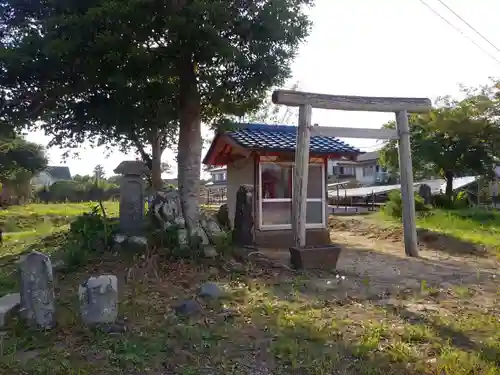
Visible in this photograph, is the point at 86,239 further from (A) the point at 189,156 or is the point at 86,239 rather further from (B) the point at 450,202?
(B) the point at 450,202

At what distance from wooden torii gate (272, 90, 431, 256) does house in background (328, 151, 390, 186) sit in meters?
31.8

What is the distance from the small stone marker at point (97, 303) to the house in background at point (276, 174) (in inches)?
257

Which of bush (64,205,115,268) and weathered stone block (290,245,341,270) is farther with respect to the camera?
weathered stone block (290,245,341,270)

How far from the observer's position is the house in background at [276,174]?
11.1 m

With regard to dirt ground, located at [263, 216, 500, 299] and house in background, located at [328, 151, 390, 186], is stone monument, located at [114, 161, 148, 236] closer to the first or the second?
dirt ground, located at [263, 216, 500, 299]

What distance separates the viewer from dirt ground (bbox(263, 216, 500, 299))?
6672 millimetres

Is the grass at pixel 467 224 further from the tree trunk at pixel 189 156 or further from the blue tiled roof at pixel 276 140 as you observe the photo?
the tree trunk at pixel 189 156

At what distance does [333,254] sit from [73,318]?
4771 millimetres

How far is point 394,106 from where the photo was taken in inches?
374

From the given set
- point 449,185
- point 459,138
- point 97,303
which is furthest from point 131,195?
point 449,185

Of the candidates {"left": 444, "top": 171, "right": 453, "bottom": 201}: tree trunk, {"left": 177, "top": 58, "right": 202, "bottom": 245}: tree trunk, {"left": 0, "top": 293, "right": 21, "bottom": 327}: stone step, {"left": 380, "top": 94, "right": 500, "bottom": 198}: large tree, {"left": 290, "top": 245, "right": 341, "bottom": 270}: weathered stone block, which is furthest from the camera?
{"left": 444, "top": 171, "right": 453, "bottom": 201}: tree trunk

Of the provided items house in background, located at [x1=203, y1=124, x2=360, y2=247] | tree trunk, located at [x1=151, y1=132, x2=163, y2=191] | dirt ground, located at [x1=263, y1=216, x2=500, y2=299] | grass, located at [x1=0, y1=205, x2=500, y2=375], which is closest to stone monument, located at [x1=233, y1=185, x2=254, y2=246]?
house in background, located at [x1=203, y1=124, x2=360, y2=247]

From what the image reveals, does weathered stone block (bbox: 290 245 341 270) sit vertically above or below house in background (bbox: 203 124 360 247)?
below

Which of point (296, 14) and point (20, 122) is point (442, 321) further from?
point (20, 122)
